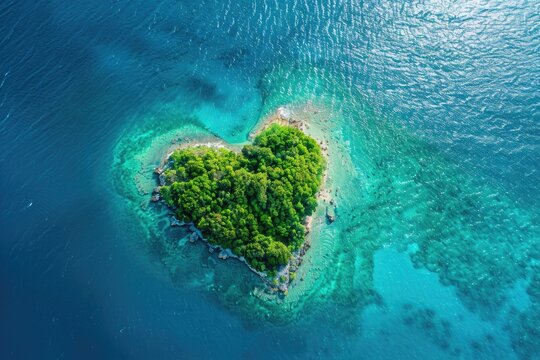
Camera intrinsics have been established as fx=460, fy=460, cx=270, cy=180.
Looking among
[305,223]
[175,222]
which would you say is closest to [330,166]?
[305,223]

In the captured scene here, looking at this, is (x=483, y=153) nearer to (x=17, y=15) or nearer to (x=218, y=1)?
(x=218, y=1)

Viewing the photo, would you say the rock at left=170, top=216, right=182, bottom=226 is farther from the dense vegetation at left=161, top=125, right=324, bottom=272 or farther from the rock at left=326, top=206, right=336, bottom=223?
the rock at left=326, top=206, right=336, bottom=223

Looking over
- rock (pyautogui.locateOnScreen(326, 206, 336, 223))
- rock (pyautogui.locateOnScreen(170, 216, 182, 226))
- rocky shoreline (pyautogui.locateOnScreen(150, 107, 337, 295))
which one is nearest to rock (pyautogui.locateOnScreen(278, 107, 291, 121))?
rocky shoreline (pyautogui.locateOnScreen(150, 107, 337, 295))

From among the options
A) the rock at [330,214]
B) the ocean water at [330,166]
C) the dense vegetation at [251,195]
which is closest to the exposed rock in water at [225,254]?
the dense vegetation at [251,195]

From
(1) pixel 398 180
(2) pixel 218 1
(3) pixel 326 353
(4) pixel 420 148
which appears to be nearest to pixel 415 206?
(1) pixel 398 180

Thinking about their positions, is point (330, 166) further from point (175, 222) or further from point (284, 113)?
point (175, 222)
